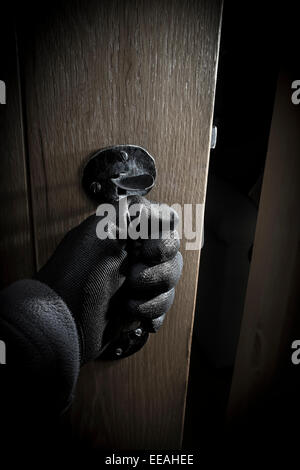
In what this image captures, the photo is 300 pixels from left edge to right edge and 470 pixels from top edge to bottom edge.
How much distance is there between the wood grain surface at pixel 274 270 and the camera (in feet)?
2.13

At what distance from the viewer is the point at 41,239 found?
15.4 inches

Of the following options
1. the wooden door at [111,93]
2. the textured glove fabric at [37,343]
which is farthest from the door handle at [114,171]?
the textured glove fabric at [37,343]

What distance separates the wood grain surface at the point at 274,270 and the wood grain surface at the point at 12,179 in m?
0.54

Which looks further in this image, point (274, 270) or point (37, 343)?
point (274, 270)

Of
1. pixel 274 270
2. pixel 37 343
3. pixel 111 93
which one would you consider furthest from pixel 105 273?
pixel 274 270

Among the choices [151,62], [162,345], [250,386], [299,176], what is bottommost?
[250,386]

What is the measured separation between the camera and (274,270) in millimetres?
765

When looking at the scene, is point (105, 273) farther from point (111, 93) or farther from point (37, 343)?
point (111, 93)

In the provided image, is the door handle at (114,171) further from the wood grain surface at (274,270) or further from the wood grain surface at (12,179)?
the wood grain surface at (274,270)

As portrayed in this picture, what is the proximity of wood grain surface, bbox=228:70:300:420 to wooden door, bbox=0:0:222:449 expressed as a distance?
34cm

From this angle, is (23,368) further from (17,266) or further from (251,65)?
(251,65)

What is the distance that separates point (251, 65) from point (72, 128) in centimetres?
77

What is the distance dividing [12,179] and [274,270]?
674 millimetres
